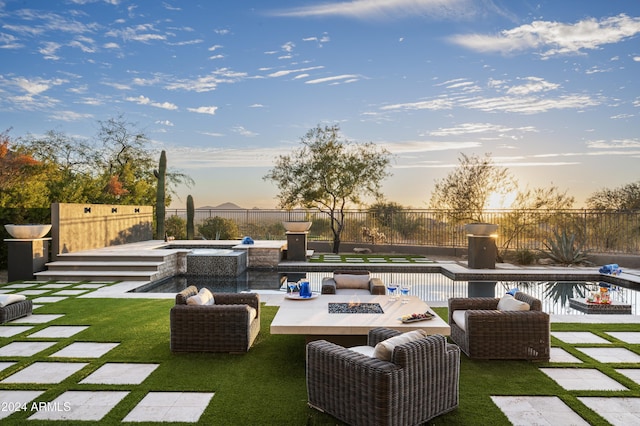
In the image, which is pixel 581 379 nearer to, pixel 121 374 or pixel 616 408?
pixel 616 408

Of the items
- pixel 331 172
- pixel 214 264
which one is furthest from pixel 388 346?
pixel 331 172

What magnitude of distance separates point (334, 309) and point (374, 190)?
503 inches

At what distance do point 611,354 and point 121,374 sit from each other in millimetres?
4824

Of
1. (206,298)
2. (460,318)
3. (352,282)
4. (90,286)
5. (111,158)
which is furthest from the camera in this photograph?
(111,158)

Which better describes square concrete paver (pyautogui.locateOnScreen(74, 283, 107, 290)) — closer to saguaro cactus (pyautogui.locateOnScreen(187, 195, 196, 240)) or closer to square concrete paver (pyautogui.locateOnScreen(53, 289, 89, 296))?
square concrete paver (pyautogui.locateOnScreen(53, 289, 89, 296))

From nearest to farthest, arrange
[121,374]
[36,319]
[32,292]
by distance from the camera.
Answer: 1. [121,374]
2. [36,319]
3. [32,292]

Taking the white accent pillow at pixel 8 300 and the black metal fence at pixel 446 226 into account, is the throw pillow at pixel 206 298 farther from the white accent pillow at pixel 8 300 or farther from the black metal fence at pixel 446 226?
the black metal fence at pixel 446 226

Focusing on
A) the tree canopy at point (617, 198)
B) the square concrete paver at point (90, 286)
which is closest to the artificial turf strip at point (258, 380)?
the square concrete paver at point (90, 286)

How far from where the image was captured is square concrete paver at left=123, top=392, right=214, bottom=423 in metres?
3.19

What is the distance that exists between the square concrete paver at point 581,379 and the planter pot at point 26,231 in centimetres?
1020

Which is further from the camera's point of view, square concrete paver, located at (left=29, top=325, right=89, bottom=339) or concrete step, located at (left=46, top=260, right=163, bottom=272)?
concrete step, located at (left=46, top=260, right=163, bottom=272)

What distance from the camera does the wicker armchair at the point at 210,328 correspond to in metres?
4.61

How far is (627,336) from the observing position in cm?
541

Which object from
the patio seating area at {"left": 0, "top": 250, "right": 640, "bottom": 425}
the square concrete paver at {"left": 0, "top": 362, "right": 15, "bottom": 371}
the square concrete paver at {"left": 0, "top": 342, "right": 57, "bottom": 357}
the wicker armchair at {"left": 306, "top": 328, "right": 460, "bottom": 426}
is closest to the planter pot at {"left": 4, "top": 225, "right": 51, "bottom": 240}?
the patio seating area at {"left": 0, "top": 250, "right": 640, "bottom": 425}
